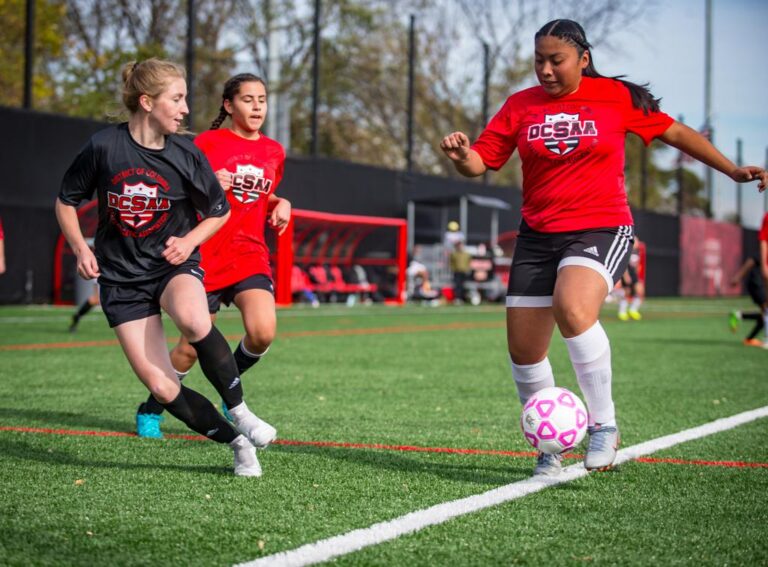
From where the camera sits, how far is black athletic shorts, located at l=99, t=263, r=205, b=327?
14.8 feet

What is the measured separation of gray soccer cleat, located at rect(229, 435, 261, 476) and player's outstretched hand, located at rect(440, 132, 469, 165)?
1643 millimetres

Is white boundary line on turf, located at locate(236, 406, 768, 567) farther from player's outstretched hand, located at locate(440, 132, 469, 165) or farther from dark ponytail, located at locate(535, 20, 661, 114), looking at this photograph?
dark ponytail, located at locate(535, 20, 661, 114)

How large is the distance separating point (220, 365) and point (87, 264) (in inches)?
29.8

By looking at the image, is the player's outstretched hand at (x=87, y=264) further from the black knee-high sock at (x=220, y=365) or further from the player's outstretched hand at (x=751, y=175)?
the player's outstretched hand at (x=751, y=175)

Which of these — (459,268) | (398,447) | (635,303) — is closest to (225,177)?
(398,447)

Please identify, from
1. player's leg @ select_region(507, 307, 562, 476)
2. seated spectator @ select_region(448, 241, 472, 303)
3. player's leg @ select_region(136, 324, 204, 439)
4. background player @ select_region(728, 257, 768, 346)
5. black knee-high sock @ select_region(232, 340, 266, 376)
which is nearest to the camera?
player's leg @ select_region(507, 307, 562, 476)

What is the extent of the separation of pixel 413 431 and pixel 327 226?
19392 millimetres

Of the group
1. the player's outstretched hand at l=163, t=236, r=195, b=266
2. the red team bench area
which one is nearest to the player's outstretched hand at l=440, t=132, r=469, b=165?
the player's outstretched hand at l=163, t=236, r=195, b=266

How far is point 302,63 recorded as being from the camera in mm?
34656

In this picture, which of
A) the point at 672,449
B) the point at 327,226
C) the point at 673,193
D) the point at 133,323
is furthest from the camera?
the point at 673,193

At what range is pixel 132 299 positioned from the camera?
178 inches

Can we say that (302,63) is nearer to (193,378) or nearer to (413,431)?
(193,378)

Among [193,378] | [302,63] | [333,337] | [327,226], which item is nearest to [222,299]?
[193,378]

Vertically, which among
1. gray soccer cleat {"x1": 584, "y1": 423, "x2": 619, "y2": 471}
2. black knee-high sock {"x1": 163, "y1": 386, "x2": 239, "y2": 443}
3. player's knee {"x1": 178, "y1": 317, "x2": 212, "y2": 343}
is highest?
player's knee {"x1": 178, "y1": 317, "x2": 212, "y2": 343}
